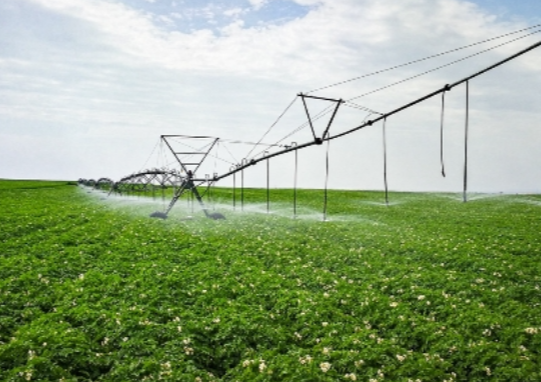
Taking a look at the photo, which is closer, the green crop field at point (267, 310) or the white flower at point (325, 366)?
the white flower at point (325, 366)

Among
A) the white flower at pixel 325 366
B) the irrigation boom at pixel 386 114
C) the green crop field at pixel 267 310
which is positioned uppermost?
the irrigation boom at pixel 386 114

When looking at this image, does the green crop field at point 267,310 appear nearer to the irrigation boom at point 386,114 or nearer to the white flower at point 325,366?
the white flower at point 325,366

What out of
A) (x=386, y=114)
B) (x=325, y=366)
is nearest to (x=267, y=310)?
(x=325, y=366)

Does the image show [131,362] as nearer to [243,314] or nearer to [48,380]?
[48,380]

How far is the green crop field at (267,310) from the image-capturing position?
1167 cm

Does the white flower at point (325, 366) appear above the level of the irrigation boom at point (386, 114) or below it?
below

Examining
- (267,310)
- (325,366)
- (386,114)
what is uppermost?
(386,114)

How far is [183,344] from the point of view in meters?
12.7

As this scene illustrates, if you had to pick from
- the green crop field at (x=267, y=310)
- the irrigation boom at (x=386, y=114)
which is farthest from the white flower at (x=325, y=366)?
the irrigation boom at (x=386, y=114)

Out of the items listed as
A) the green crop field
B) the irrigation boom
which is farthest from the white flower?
the irrigation boom

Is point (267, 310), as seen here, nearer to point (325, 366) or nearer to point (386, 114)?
point (325, 366)

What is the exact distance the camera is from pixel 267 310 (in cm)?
1552

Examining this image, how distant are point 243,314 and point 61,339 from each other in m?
5.14

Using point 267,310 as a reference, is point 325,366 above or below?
below
